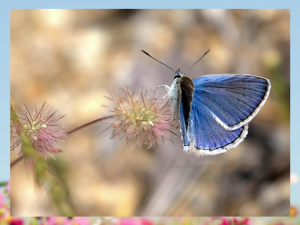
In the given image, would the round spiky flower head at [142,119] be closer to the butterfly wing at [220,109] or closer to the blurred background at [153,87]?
the butterfly wing at [220,109]

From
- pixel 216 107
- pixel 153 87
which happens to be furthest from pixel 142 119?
pixel 153 87

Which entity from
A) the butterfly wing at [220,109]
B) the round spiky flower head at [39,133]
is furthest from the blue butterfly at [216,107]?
the round spiky flower head at [39,133]

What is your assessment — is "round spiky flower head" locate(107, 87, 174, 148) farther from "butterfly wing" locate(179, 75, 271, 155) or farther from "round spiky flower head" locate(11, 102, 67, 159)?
"round spiky flower head" locate(11, 102, 67, 159)

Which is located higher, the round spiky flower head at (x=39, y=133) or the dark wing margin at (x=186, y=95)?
the dark wing margin at (x=186, y=95)

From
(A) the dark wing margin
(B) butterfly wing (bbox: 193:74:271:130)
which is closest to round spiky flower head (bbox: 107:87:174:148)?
(A) the dark wing margin

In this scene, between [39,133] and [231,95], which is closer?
[39,133]

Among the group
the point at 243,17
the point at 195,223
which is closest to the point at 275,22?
the point at 243,17

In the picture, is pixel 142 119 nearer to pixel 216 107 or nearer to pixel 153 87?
pixel 216 107
